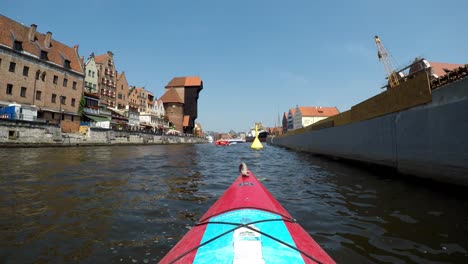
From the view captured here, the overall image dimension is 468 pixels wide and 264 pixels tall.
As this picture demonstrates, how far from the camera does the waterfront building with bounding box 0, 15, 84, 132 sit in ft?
99.1

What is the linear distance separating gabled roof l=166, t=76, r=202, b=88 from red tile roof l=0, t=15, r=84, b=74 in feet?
177

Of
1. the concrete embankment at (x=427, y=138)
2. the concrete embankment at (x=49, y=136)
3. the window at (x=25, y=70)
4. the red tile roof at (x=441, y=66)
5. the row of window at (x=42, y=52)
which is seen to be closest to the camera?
the concrete embankment at (x=427, y=138)

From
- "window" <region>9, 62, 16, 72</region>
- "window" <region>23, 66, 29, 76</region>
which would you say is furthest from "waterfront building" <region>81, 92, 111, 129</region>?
"window" <region>9, 62, 16, 72</region>

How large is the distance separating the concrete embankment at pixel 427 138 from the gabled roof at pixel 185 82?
8721 cm

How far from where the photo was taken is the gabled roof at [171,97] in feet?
293

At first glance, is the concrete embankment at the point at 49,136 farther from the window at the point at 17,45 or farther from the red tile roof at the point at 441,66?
the red tile roof at the point at 441,66

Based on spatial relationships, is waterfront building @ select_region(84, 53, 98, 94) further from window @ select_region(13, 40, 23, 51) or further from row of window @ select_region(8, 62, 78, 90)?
window @ select_region(13, 40, 23, 51)

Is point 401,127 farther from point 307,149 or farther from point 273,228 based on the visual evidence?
point 307,149

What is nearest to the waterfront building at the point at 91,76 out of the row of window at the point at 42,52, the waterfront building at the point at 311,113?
the row of window at the point at 42,52

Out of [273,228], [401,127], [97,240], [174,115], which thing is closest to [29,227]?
[97,240]

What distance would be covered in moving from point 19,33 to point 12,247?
4217 cm

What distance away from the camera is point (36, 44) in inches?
1367

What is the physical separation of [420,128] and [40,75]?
4356 cm

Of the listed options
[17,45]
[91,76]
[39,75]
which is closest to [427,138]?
[17,45]
